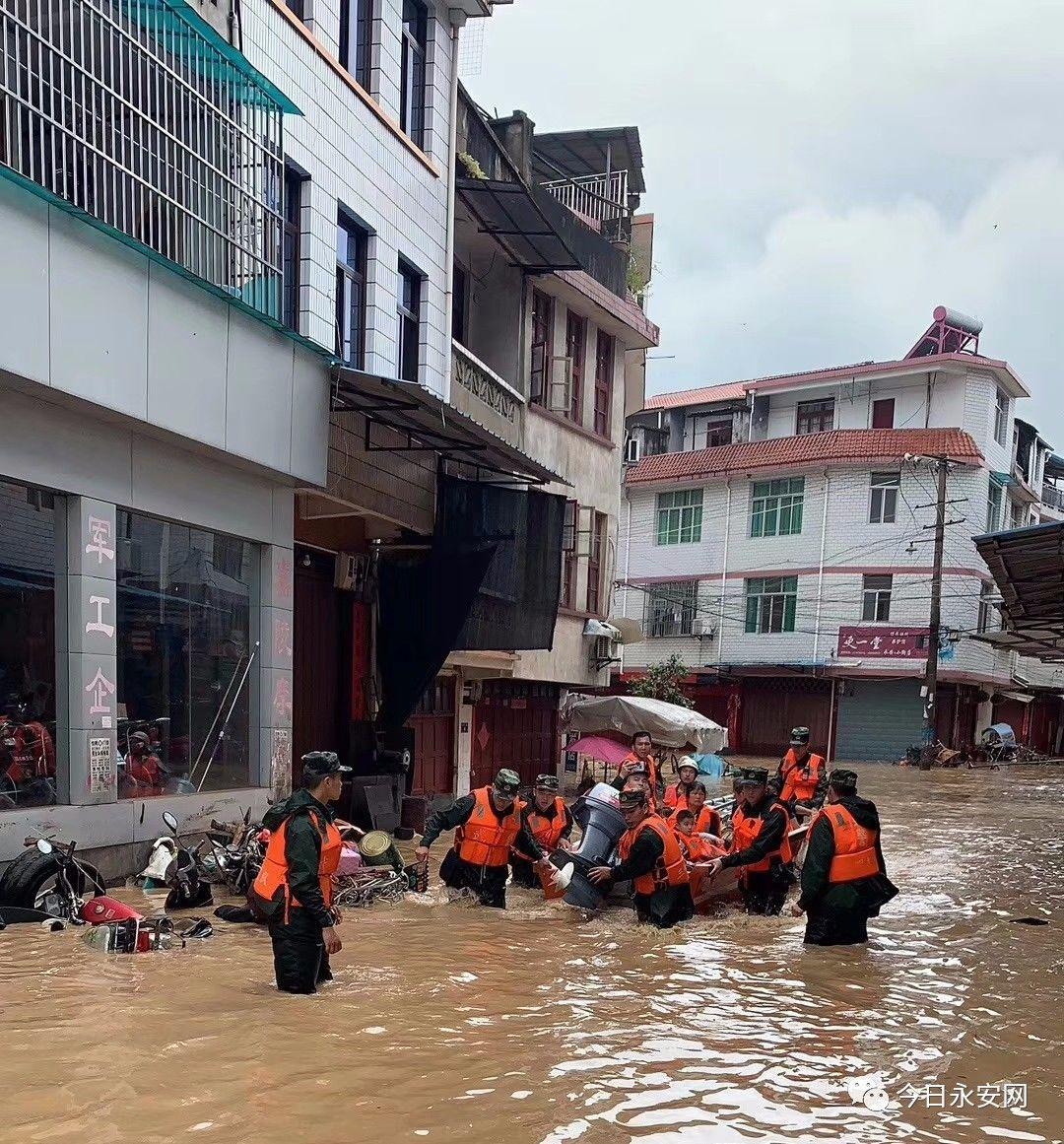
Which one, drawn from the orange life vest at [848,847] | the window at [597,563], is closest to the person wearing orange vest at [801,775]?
the orange life vest at [848,847]

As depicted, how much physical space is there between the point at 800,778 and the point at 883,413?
30706 millimetres

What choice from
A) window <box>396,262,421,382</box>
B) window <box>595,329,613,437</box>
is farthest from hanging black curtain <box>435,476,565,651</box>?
window <box>595,329,613,437</box>

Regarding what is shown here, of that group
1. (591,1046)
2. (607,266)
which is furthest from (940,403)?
(591,1046)

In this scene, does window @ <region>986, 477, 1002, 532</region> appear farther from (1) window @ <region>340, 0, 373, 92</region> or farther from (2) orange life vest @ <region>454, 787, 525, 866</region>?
(2) orange life vest @ <region>454, 787, 525, 866</region>

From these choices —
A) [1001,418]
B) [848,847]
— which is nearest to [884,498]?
[1001,418]

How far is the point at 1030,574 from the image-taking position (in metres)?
13.1

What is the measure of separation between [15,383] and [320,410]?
445 cm

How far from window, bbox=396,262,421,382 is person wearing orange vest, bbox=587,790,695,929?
323 inches

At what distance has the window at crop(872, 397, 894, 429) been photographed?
42.0 meters

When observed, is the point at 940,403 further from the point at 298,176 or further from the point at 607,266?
the point at 298,176

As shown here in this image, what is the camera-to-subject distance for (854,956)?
920cm

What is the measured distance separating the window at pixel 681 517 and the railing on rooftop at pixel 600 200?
1893 centimetres

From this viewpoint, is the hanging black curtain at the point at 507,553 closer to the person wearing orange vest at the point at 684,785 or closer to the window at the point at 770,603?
the person wearing orange vest at the point at 684,785

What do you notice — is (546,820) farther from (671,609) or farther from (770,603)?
(671,609)
